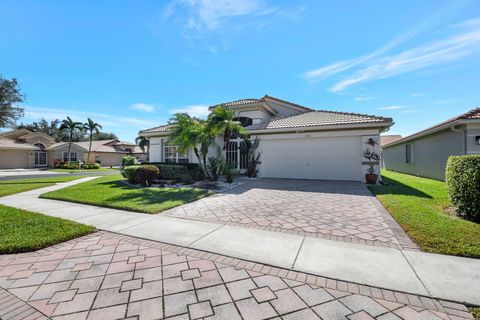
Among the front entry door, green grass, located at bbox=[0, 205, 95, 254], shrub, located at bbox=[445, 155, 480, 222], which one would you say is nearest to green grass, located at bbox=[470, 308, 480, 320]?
shrub, located at bbox=[445, 155, 480, 222]

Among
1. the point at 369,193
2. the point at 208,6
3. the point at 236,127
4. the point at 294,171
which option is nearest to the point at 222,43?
the point at 208,6

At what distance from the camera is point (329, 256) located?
3605 millimetres

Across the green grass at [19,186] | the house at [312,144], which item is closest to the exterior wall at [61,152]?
the green grass at [19,186]

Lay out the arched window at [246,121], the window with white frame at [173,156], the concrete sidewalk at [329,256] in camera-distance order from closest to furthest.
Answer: the concrete sidewalk at [329,256] → the arched window at [246,121] → the window with white frame at [173,156]

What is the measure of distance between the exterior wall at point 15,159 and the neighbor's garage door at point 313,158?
129 ft

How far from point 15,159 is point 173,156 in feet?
107

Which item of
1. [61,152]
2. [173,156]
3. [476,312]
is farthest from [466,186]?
[61,152]

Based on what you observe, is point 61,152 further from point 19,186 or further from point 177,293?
point 177,293

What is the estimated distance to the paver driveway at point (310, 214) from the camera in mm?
4625

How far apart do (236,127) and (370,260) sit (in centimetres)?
1043

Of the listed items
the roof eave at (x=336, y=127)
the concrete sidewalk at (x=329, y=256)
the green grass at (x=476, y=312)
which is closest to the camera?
the green grass at (x=476, y=312)

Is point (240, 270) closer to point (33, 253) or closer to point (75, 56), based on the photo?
point (33, 253)

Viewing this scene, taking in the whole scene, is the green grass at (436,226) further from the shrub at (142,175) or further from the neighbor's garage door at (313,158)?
the shrub at (142,175)

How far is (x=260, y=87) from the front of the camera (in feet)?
67.3
